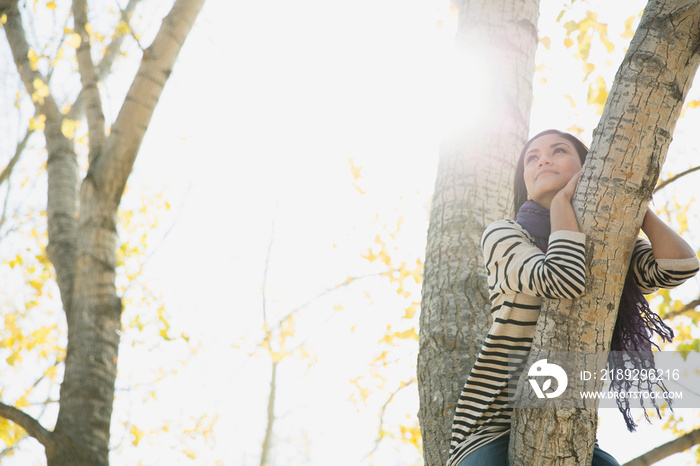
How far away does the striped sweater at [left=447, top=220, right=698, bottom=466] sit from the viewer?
169cm

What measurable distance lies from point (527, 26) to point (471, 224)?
1.20 metres

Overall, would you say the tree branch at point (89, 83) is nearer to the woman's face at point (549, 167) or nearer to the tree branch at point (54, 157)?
the tree branch at point (54, 157)

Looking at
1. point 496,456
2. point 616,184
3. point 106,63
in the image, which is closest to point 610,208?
point 616,184

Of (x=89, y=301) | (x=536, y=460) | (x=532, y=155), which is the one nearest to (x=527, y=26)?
(x=532, y=155)

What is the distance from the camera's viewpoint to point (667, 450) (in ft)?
8.24

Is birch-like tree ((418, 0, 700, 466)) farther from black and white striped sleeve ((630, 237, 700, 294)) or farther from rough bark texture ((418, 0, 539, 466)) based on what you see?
rough bark texture ((418, 0, 539, 466))

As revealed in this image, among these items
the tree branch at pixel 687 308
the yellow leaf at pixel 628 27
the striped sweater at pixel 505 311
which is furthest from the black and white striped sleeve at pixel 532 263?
the yellow leaf at pixel 628 27

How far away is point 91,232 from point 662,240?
3.11 metres

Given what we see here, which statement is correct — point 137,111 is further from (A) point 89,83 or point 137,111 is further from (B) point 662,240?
(B) point 662,240

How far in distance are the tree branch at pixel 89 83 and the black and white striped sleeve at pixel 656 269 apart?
128 inches

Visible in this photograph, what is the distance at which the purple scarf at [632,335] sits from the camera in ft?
5.91

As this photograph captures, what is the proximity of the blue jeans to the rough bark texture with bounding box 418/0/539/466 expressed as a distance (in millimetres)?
302

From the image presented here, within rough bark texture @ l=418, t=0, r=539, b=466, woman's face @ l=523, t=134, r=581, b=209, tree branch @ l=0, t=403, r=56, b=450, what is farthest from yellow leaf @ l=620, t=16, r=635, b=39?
tree branch @ l=0, t=403, r=56, b=450

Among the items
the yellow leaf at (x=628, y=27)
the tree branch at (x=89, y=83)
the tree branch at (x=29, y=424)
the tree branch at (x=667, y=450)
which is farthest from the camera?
the yellow leaf at (x=628, y=27)
